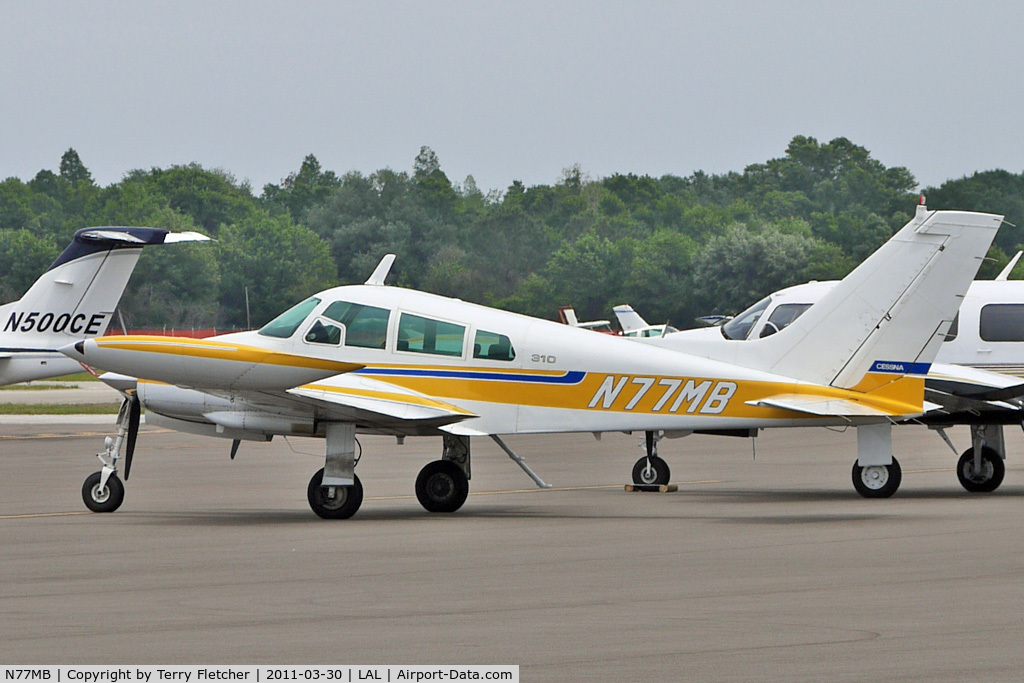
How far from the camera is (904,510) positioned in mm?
15242

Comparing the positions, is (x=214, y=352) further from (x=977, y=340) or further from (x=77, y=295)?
(x=77, y=295)

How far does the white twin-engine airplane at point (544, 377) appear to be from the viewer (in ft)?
49.5

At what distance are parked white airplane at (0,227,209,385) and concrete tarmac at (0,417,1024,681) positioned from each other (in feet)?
30.8

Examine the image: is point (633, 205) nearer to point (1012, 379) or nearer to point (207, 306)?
point (207, 306)

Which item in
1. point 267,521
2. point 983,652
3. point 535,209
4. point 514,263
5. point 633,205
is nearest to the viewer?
point 983,652

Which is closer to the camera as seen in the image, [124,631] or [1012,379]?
[124,631]

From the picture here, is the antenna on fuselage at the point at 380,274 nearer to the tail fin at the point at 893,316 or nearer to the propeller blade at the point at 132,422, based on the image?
the propeller blade at the point at 132,422

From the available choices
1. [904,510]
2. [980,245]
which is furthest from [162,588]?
[980,245]

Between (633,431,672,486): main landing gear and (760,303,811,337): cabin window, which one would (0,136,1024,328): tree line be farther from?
(633,431,672,486): main landing gear

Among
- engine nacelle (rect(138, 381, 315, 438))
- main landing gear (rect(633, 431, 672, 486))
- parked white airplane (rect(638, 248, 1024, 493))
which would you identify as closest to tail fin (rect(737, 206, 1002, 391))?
parked white airplane (rect(638, 248, 1024, 493))

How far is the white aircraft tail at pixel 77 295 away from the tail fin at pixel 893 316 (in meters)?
16.4

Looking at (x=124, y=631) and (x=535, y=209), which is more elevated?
(x=535, y=209)

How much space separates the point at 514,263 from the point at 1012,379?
80.0 metres
